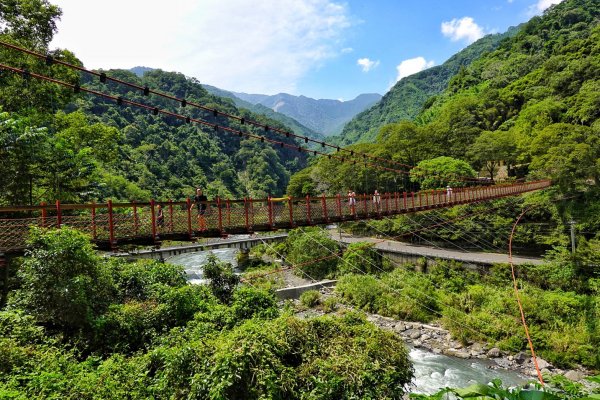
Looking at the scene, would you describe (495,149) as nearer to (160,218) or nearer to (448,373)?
(448,373)

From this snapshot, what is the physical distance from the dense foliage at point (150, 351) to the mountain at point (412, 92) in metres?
93.4

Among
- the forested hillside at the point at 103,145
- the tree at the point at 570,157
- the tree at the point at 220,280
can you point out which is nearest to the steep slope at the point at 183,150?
the forested hillside at the point at 103,145

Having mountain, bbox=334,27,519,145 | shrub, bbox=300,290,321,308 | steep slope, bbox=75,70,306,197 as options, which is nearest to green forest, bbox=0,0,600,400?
shrub, bbox=300,290,321,308

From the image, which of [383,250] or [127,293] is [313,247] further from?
[127,293]

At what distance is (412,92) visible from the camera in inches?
4262

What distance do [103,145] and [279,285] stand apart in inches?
507

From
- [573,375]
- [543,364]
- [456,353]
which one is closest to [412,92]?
[456,353]

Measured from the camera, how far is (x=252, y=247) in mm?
31422

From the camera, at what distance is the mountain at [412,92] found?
3967 inches

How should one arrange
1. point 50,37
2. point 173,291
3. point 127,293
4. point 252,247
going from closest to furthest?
point 173,291
point 127,293
point 50,37
point 252,247

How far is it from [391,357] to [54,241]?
20.6ft

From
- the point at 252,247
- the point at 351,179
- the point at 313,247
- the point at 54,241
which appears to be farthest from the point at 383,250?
the point at 54,241

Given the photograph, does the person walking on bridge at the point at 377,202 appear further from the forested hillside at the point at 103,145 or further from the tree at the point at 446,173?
the tree at the point at 446,173

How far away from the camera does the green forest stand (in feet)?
18.1
